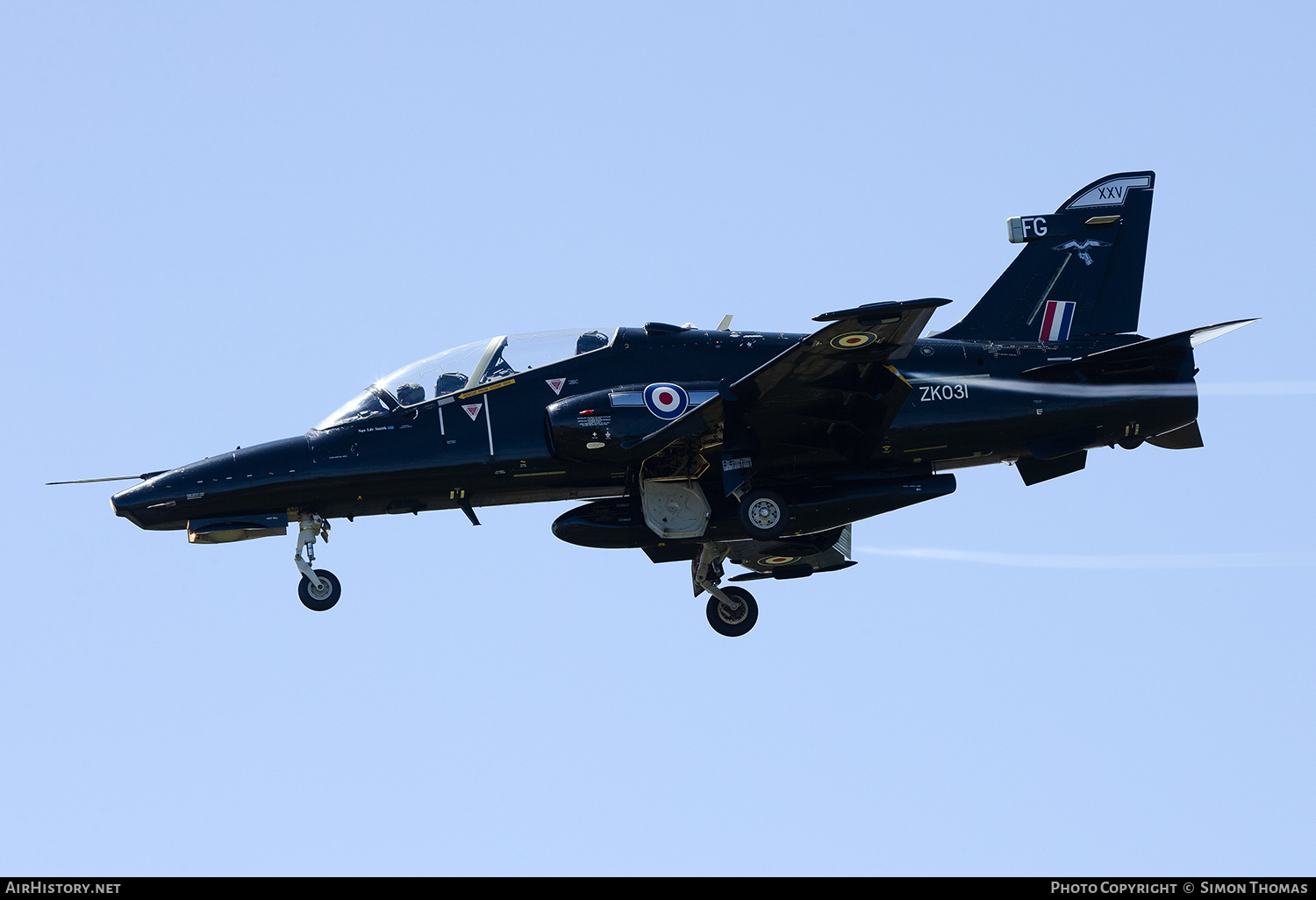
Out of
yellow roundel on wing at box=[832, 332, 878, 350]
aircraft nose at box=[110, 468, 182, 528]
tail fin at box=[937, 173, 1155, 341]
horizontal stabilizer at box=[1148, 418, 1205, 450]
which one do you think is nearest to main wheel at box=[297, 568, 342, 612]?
aircraft nose at box=[110, 468, 182, 528]

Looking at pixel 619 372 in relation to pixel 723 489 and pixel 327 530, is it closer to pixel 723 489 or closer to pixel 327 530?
pixel 723 489

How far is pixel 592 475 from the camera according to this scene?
2189cm

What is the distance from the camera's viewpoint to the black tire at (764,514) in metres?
21.2

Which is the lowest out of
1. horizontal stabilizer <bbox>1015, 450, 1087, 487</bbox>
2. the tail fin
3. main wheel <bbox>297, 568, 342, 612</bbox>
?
main wheel <bbox>297, 568, 342, 612</bbox>

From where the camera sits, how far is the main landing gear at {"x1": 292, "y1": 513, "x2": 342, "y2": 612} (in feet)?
70.7

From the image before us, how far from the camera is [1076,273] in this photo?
936 inches

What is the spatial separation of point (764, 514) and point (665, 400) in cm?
215

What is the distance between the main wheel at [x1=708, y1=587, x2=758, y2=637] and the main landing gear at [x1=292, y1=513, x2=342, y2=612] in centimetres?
592

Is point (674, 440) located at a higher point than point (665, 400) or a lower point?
lower

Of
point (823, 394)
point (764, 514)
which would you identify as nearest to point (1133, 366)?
point (823, 394)

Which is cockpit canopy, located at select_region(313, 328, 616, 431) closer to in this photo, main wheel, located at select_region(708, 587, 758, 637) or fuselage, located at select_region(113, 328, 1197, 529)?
fuselage, located at select_region(113, 328, 1197, 529)

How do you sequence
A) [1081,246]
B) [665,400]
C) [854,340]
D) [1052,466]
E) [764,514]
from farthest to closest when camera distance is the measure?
[1081,246] → [1052,466] → [764,514] → [665,400] → [854,340]

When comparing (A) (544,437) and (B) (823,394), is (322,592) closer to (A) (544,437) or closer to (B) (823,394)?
(A) (544,437)
